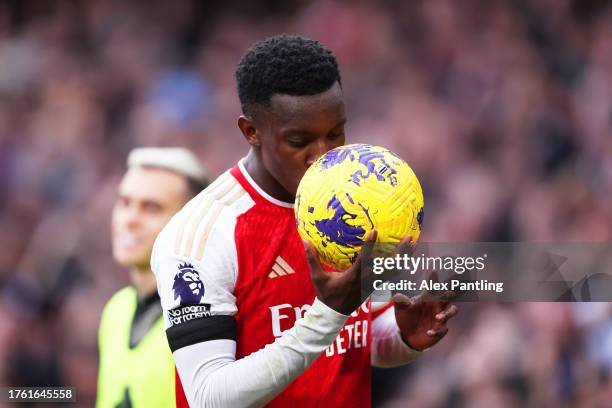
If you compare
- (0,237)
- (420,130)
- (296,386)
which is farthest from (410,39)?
(296,386)

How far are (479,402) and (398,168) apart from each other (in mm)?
3356

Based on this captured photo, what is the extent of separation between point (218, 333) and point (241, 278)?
20 cm

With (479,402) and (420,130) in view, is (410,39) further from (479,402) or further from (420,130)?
(479,402)

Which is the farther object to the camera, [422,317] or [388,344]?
[388,344]

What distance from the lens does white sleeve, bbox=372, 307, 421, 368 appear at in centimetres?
348

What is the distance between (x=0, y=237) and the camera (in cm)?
719

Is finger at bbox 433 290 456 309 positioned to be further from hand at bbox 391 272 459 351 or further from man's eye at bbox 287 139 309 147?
man's eye at bbox 287 139 309 147

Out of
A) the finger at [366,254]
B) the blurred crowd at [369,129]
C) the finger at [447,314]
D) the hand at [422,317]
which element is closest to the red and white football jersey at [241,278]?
the hand at [422,317]

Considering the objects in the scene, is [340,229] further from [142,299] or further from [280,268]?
[142,299]

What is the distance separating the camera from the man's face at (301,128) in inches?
116

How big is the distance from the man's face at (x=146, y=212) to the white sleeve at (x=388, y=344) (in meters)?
1.66

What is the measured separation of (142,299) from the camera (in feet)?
16.0

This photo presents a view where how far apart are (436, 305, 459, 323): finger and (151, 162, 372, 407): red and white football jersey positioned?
34 centimetres

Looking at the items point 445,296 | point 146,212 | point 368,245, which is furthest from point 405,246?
point 146,212
